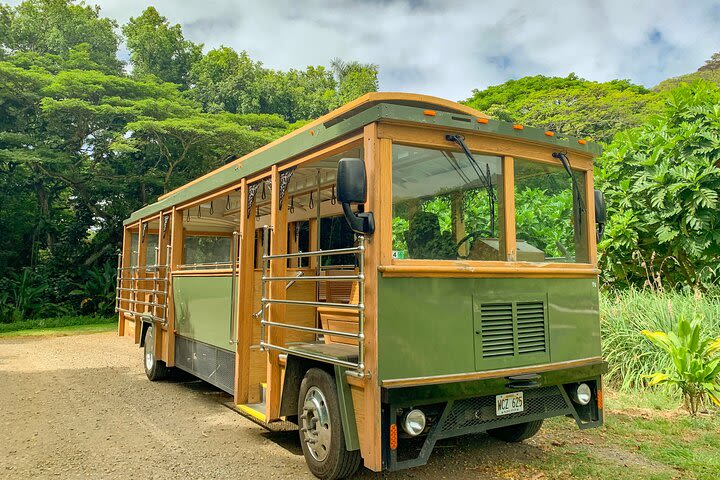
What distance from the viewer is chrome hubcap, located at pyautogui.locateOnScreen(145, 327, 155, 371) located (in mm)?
8047

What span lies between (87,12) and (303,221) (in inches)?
1258

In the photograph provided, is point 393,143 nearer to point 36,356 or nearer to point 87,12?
point 36,356

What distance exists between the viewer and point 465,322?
376 centimetres

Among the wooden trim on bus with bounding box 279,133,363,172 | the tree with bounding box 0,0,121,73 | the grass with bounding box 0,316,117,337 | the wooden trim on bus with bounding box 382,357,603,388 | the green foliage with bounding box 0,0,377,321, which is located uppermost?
the tree with bounding box 0,0,121,73

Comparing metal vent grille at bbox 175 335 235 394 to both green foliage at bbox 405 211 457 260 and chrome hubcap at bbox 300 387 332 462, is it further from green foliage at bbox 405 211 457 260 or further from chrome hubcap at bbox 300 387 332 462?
green foliage at bbox 405 211 457 260

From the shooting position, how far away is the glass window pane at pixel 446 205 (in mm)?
3707

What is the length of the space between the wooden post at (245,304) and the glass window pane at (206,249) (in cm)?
244

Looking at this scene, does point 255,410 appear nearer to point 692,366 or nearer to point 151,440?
point 151,440

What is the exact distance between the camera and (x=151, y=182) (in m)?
20.5

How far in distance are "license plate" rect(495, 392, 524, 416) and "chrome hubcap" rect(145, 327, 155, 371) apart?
5782 millimetres

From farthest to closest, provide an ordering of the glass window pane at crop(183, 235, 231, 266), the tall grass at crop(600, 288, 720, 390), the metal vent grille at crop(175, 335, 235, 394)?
1. the glass window pane at crop(183, 235, 231, 266)
2. the tall grass at crop(600, 288, 720, 390)
3. the metal vent grille at crop(175, 335, 235, 394)

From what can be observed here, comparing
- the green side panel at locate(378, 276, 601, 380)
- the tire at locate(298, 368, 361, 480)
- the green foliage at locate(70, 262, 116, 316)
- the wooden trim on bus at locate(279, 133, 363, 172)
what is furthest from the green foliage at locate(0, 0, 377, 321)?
the green side panel at locate(378, 276, 601, 380)

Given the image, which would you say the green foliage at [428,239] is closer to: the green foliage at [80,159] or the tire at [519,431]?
the tire at [519,431]

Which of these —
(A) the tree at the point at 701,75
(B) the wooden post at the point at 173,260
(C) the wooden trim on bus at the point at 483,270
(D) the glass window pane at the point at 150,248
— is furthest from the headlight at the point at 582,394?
(A) the tree at the point at 701,75
